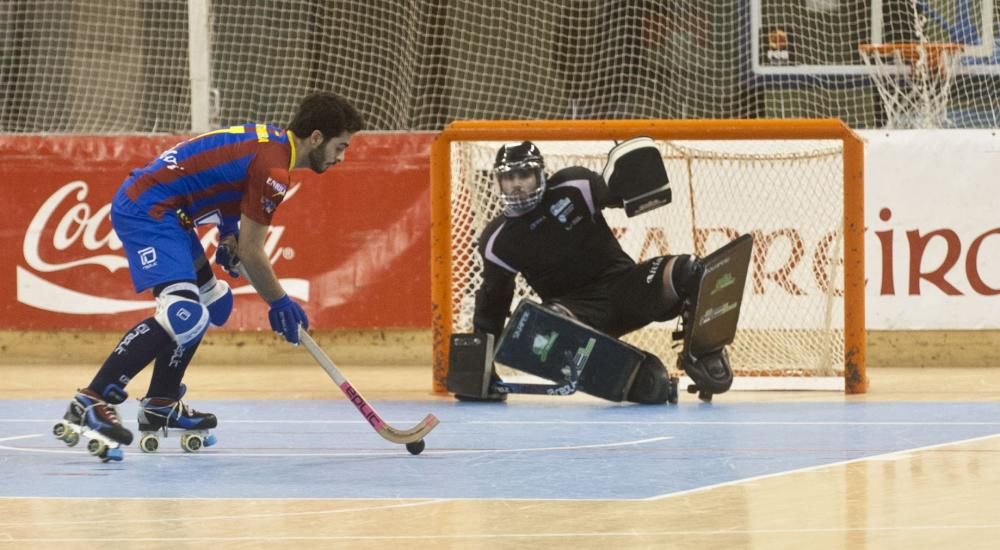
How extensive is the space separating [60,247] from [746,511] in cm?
669

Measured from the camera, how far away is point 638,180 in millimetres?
8180

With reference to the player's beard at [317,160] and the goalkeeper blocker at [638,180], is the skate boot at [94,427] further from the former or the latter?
the goalkeeper blocker at [638,180]

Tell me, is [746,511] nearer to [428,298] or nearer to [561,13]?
[428,298]

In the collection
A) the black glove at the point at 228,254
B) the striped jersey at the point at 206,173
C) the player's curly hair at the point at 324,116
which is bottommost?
the black glove at the point at 228,254

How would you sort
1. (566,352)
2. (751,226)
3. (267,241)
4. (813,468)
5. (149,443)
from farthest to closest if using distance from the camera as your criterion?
(267,241), (751,226), (566,352), (149,443), (813,468)

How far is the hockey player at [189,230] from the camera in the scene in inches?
238

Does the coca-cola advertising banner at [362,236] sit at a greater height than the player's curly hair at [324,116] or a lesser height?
lesser

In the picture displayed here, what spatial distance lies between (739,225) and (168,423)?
4.30 meters

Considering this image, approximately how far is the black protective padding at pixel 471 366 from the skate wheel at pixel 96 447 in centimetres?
264

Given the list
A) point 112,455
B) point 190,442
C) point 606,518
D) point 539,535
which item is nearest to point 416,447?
point 190,442

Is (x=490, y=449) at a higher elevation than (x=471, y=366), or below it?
below

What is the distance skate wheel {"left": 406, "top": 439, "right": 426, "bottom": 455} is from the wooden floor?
3.93 ft

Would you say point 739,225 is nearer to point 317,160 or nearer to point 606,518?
point 317,160

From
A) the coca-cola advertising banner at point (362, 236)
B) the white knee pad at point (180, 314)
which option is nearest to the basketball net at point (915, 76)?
the coca-cola advertising banner at point (362, 236)
